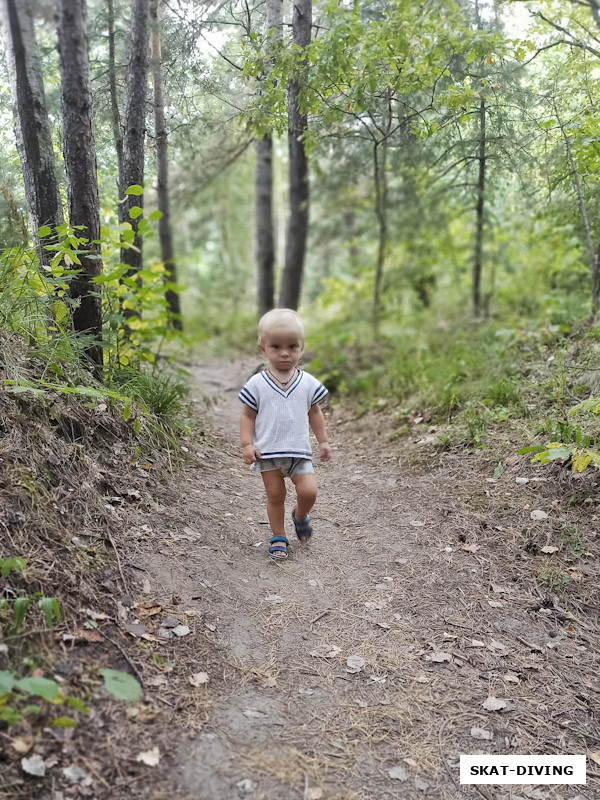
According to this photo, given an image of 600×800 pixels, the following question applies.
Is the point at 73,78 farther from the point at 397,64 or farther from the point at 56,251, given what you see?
the point at 397,64

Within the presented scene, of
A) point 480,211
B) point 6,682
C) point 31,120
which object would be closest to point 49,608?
point 6,682

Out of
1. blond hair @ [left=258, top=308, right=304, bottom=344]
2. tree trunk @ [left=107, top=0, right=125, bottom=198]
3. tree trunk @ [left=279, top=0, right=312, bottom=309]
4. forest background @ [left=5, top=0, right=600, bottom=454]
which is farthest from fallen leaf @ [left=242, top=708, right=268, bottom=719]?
tree trunk @ [left=279, top=0, right=312, bottom=309]

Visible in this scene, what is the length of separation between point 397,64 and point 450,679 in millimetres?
4772

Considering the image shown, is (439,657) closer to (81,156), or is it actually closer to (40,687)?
(40,687)

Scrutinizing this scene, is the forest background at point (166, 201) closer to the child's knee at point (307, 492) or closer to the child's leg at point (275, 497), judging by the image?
the child's leg at point (275, 497)

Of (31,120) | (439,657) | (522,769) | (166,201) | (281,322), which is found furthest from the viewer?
(166,201)

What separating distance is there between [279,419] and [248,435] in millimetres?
235

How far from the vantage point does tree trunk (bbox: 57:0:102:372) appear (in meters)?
3.68

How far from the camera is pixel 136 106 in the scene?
189 inches

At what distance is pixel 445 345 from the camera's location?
8.55 metres

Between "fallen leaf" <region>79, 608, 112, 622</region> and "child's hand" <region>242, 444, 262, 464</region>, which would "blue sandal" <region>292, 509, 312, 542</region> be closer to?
"child's hand" <region>242, 444, 262, 464</region>

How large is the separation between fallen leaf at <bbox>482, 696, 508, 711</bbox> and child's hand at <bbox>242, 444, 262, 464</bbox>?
6.21 feet

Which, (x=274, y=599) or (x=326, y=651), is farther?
(x=274, y=599)

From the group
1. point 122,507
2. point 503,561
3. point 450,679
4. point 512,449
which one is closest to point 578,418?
point 512,449
